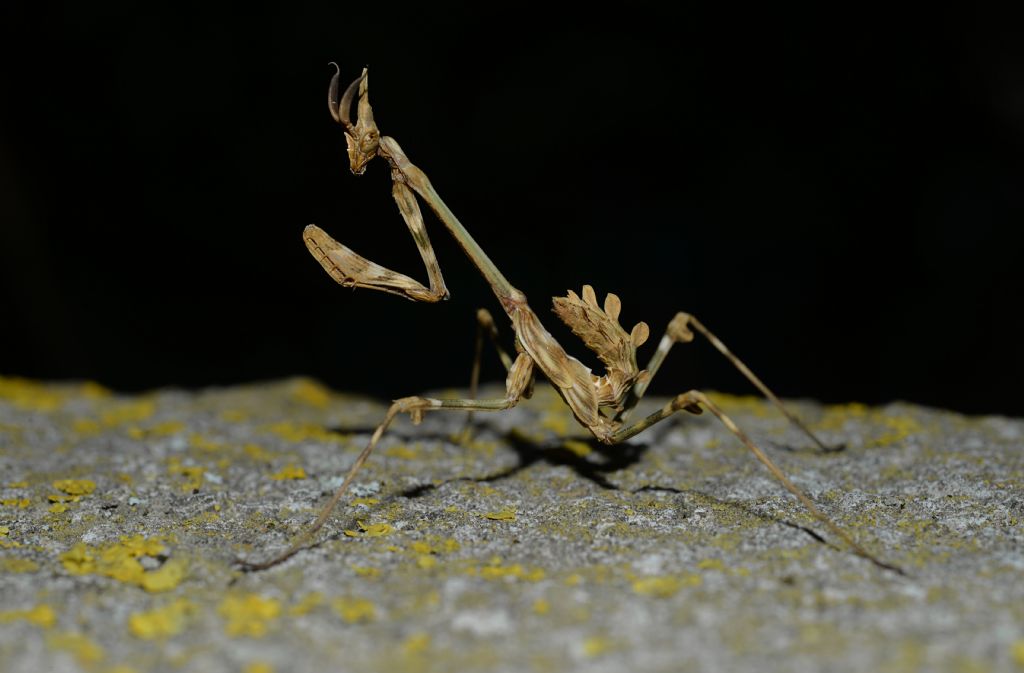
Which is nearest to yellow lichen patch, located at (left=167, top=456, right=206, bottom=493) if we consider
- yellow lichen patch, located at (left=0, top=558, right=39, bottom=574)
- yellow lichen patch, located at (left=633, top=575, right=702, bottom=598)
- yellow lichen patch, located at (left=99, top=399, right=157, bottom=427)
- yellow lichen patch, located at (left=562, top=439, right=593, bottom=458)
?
yellow lichen patch, located at (left=0, top=558, right=39, bottom=574)

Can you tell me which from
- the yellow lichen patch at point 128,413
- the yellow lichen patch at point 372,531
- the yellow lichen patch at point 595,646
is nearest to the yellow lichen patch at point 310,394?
the yellow lichen patch at point 128,413

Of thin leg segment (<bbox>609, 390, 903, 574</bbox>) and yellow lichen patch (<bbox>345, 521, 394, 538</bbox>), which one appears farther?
yellow lichen patch (<bbox>345, 521, 394, 538</bbox>)

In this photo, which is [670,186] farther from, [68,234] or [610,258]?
[68,234]

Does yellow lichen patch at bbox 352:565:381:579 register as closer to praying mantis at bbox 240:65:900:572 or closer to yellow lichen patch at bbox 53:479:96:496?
praying mantis at bbox 240:65:900:572

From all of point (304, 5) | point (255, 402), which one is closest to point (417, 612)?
point (255, 402)

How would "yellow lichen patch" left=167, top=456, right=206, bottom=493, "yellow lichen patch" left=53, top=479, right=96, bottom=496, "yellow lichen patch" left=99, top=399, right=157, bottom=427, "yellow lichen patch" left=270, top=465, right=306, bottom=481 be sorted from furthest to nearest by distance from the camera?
"yellow lichen patch" left=99, top=399, right=157, bottom=427
"yellow lichen patch" left=270, top=465, right=306, bottom=481
"yellow lichen patch" left=167, top=456, right=206, bottom=493
"yellow lichen patch" left=53, top=479, right=96, bottom=496

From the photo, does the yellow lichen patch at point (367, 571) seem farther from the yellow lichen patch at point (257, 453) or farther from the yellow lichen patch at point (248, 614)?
the yellow lichen patch at point (257, 453)
